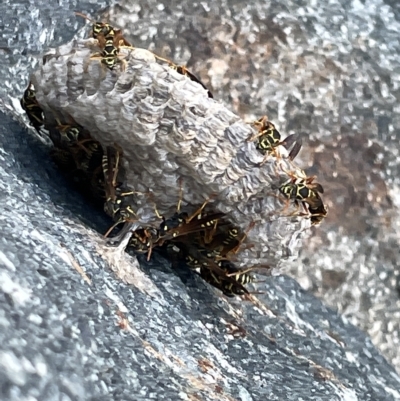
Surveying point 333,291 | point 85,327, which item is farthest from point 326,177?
point 85,327

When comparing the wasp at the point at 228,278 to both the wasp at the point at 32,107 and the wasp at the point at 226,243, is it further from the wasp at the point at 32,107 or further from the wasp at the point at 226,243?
the wasp at the point at 32,107

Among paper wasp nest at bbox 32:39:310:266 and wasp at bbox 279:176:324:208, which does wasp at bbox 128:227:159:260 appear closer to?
paper wasp nest at bbox 32:39:310:266

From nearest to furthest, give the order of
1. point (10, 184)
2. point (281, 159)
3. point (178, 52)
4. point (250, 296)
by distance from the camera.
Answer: point (10, 184) < point (281, 159) < point (250, 296) < point (178, 52)

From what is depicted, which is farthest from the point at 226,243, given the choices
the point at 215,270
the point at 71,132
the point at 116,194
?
the point at 71,132

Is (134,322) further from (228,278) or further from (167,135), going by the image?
(228,278)

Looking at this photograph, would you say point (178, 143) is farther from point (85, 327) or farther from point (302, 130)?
point (302, 130)

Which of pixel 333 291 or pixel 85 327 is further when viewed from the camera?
pixel 333 291
